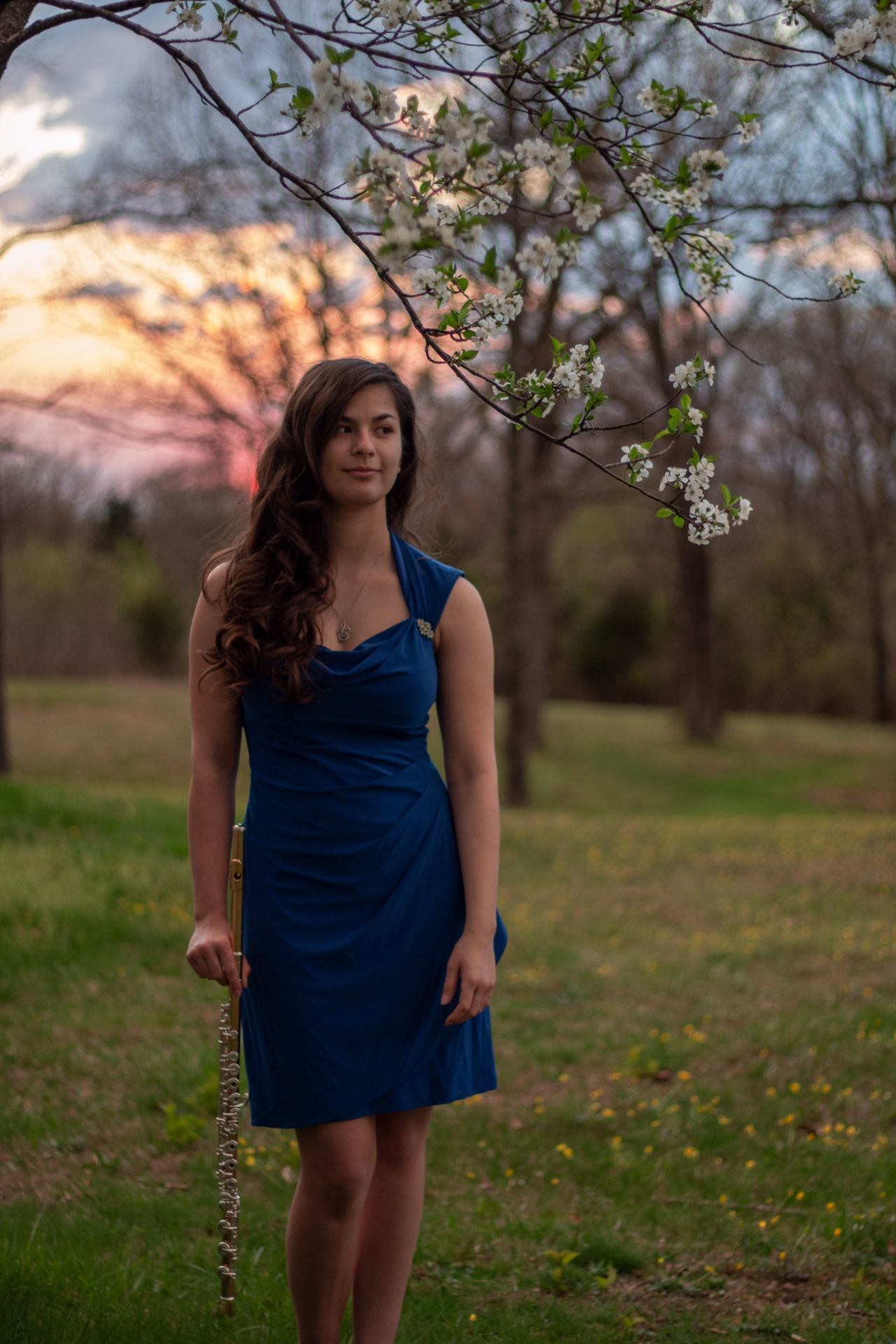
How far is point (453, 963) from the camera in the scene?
2580 millimetres

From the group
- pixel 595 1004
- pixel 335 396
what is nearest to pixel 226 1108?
pixel 335 396

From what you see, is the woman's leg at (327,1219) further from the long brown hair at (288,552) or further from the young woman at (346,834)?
the long brown hair at (288,552)

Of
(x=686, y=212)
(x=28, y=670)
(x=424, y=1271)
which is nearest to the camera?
(x=686, y=212)

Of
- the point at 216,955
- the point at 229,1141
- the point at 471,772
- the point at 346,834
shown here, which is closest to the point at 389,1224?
the point at 229,1141

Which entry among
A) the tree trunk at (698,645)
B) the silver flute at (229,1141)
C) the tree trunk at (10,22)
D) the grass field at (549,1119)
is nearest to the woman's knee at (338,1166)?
the silver flute at (229,1141)

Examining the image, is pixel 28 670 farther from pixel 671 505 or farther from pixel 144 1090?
pixel 671 505

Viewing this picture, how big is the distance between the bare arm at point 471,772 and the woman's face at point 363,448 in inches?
12.0

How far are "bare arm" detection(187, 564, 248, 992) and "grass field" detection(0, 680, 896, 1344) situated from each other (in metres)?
1.06

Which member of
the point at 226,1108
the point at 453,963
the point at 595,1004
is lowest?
the point at 595,1004

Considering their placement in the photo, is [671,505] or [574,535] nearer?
[671,505]

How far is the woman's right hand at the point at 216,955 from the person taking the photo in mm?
2621

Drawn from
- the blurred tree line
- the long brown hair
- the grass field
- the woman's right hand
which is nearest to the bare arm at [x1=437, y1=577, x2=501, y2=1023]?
the long brown hair

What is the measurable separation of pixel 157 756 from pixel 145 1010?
14370mm

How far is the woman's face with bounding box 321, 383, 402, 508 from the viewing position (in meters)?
2.62
